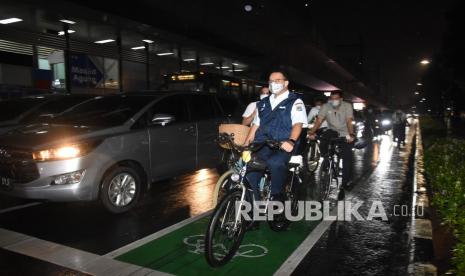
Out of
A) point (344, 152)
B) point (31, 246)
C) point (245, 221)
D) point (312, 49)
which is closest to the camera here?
point (245, 221)

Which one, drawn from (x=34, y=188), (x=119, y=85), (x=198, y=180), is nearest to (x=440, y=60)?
(x=119, y=85)

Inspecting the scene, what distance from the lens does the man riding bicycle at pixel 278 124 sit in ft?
15.2

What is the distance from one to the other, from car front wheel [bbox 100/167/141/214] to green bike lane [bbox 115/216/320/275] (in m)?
1.21

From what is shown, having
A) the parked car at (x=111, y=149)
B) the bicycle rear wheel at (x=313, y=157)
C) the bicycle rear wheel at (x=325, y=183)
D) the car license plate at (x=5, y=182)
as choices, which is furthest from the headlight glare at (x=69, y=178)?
the bicycle rear wheel at (x=313, y=157)

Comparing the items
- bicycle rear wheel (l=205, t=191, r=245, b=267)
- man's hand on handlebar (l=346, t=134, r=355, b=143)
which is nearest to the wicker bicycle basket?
bicycle rear wheel (l=205, t=191, r=245, b=267)

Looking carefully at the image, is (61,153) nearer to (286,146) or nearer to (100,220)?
(100,220)

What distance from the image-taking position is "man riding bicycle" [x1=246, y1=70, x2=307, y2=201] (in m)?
4.63

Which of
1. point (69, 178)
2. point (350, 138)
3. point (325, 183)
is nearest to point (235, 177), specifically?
point (69, 178)

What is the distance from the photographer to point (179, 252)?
15.3 ft

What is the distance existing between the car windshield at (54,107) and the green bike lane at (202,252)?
5.75 metres

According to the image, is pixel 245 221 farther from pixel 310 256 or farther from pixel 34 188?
pixel 34 188

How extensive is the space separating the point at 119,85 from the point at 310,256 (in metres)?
17.8

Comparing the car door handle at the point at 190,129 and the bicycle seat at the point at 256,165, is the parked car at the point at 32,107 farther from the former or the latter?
the bicycle seat at the point at 256,165

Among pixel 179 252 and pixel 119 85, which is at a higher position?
pixel 119 85
